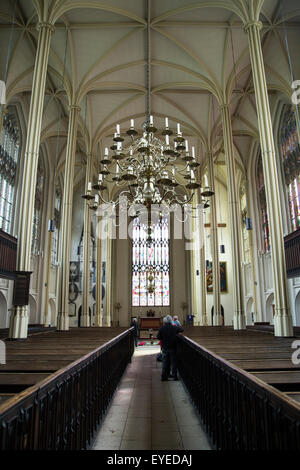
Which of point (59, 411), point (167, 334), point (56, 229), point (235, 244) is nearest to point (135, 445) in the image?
point (59, 411)

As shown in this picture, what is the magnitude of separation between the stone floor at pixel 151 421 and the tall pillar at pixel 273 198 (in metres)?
2.95

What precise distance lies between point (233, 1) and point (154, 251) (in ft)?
65.0

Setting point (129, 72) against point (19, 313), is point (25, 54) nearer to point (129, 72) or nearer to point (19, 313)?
point (129, 72)

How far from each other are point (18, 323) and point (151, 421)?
4.57m

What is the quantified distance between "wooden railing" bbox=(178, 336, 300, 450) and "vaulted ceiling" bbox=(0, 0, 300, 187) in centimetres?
1027

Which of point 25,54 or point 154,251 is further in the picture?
point 154,251

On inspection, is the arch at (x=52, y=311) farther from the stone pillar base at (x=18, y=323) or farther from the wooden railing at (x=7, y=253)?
the stone pillar base at (x=18, y=323)

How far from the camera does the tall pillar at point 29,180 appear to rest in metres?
7.70

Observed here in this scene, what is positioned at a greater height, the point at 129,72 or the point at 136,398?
the point at 129,72

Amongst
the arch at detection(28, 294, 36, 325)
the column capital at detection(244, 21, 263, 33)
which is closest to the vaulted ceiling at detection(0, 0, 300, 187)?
the column capital at detection(244, 21, 263, 33)

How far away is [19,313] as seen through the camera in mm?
7707

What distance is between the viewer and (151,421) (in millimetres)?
4316
